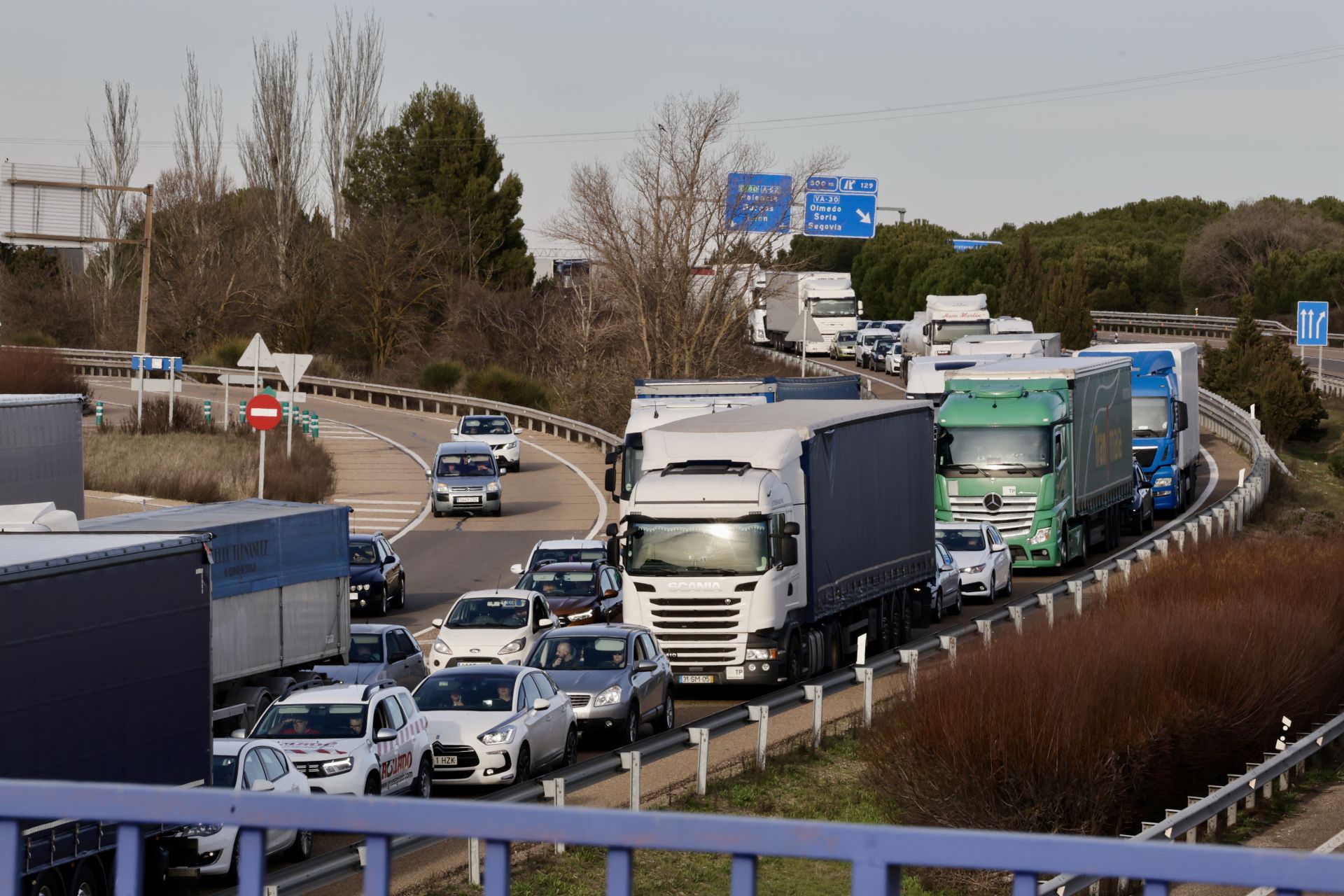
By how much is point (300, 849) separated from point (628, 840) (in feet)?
40.2

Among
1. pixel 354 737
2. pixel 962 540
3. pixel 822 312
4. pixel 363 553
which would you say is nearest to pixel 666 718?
pixel 354 737

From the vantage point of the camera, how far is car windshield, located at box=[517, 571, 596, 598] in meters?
29.7

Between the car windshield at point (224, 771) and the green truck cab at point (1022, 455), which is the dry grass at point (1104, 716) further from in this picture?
the green truck cab at point (1022, 455)

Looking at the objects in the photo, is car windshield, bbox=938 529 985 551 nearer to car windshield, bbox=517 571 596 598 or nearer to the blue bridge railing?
car windshield, bbox=517 571 596 598

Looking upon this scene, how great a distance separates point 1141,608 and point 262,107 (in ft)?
247

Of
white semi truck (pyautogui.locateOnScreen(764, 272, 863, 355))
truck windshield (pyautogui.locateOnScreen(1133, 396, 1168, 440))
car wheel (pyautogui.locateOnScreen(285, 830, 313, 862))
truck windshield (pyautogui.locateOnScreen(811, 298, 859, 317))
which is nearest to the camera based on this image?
car wheel (pyautogui.locateOnScreen(285, 830, 313, 862))

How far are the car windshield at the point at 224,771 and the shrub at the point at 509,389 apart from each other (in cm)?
5443

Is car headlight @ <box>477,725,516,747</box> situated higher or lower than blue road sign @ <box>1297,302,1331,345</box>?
lower

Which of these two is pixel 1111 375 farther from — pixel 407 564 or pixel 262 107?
pixel 262 107

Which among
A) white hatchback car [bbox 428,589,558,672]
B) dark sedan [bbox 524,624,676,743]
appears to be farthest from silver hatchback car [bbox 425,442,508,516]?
dark sedan [bbox 524,624,676,743]

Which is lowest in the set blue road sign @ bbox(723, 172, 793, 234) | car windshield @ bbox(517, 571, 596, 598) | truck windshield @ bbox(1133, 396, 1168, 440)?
car windshield @ bbox(517, 571, 596, 598)

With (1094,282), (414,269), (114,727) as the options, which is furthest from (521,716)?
(1094,282)

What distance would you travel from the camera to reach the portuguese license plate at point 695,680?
23906 millimetres

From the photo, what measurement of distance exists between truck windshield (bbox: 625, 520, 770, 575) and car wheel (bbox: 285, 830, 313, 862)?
9.35m
